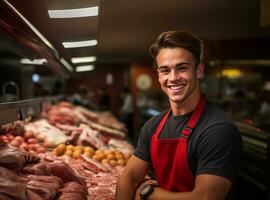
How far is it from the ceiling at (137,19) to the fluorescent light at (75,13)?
1.7 inches

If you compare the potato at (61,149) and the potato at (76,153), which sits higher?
the potato at (61,149)

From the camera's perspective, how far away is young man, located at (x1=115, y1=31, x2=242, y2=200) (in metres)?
1.78

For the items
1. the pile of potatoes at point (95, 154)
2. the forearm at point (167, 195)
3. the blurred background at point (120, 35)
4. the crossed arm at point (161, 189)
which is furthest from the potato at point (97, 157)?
the forearm at point (167, 195)

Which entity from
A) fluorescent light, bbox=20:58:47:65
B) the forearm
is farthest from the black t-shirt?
fluorescent light, bbox=20:58:47:65

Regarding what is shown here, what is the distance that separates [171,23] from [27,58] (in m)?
2.92

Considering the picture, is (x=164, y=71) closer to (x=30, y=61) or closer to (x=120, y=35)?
(x=30, y=61)

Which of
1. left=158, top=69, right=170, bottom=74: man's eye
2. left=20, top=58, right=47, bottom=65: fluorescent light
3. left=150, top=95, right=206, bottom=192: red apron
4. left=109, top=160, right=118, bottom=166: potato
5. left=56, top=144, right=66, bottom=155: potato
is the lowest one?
left=109, top=160, right=118, bottom=166: potato

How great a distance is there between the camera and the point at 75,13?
2.27m

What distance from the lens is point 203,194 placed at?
5.77ft

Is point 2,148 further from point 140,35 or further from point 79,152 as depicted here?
point 140,35

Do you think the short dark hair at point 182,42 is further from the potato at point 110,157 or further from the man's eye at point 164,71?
the potato at point 110,157

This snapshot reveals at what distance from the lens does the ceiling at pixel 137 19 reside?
85.5 inches

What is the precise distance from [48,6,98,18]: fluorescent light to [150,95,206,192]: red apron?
0.84 meters

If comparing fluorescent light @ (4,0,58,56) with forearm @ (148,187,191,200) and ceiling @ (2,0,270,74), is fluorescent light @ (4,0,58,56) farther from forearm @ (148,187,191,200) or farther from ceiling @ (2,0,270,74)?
forearm @ (148,187,191,200)
